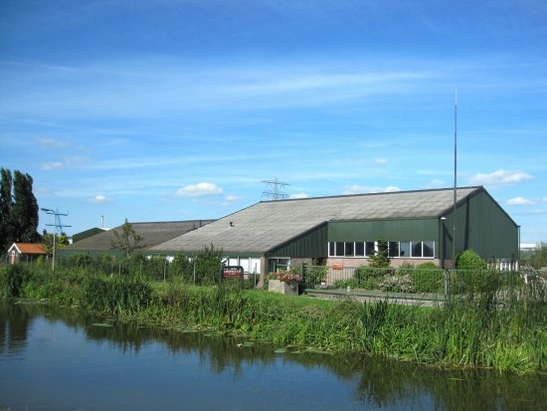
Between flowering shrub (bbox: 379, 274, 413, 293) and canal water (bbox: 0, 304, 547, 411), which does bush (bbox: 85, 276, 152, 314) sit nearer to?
canal water (bbox: 0, 304, 547, 411)

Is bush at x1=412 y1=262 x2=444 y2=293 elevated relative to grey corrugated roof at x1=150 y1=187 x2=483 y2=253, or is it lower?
lower

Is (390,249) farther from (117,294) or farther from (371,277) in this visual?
(117,294)

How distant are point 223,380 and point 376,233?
96.7 ft

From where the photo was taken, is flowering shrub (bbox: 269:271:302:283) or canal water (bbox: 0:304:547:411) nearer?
canal water (bbox: 0:304:547:411)

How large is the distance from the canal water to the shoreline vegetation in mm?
579

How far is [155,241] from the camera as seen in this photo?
193ft

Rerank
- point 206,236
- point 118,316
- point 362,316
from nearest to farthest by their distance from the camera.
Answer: point 362,316
point 118,316
point 206,236

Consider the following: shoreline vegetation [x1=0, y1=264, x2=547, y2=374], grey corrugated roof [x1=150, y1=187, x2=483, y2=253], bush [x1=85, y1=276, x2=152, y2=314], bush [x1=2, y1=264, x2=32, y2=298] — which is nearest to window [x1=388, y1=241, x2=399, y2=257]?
grey corrugated roof [x1=150, y1=187, x2=483, y2=253]

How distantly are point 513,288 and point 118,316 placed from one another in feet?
54.1

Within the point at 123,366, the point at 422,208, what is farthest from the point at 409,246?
the point at 123,366

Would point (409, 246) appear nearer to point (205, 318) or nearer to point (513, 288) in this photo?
point (205, 318)

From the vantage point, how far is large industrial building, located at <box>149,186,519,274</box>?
40375mm

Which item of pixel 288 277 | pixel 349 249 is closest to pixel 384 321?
pixel 288 277

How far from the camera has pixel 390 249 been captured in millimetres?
42188
